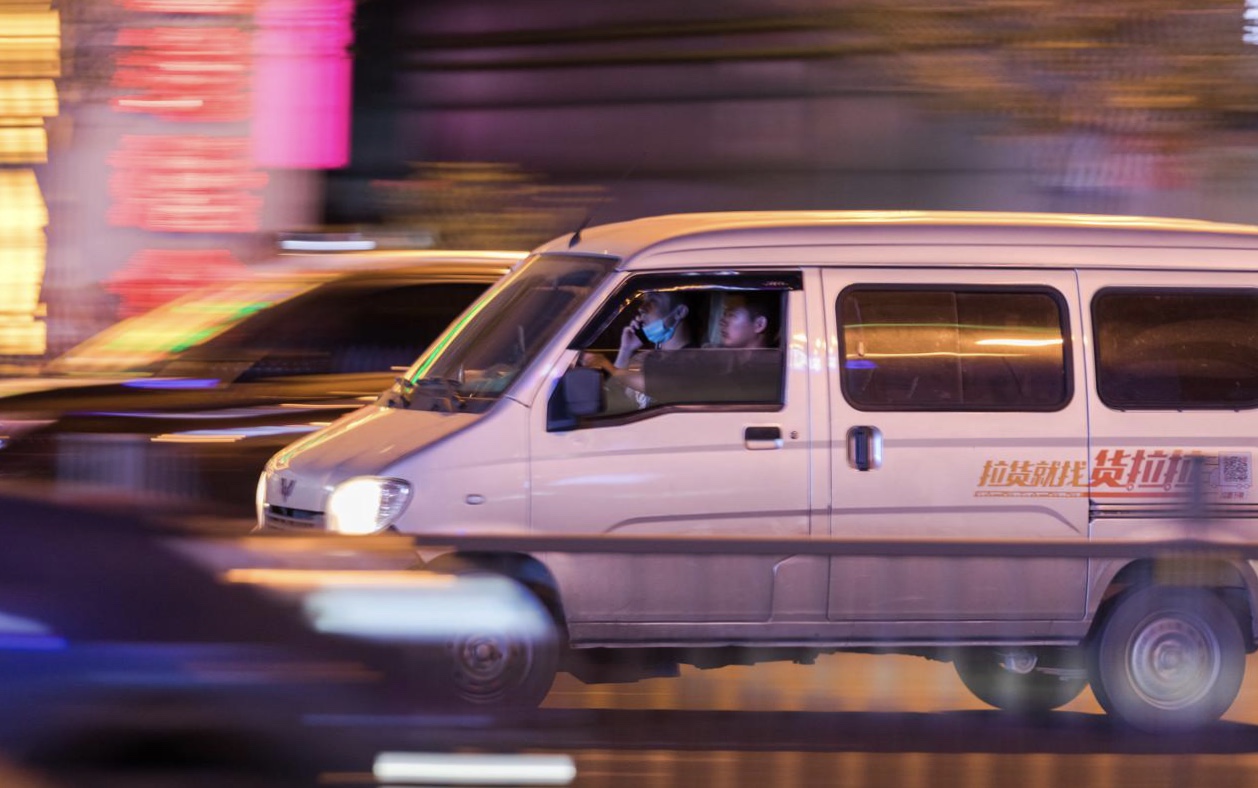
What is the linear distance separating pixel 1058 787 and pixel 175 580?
7.66ft

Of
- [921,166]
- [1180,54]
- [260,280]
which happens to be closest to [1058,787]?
[260,280]

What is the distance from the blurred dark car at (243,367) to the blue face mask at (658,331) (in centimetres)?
223

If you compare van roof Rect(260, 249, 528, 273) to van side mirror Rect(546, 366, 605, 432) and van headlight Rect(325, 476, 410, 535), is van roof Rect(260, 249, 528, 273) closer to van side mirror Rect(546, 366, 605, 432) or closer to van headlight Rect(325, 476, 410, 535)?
van side mirror Rect(546, 366, 605, 432)

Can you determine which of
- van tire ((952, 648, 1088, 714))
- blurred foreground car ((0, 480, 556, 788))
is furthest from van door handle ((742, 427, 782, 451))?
blurred foreground car ((0, 480, 556, 788))

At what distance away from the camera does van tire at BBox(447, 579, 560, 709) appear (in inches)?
193

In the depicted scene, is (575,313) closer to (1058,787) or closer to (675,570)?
(675,570)

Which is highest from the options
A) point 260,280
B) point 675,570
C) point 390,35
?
point 390,35

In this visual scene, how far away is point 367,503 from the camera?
6531mm

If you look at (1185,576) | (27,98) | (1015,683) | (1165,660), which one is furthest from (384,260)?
(27,98)

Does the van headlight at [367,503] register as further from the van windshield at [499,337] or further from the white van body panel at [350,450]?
the van windshield at [499,337]

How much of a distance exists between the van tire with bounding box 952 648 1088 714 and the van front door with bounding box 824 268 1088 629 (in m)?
0.52

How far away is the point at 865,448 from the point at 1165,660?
137 centimetres

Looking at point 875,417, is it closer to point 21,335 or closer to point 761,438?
point 761,438

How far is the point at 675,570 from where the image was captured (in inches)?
202
